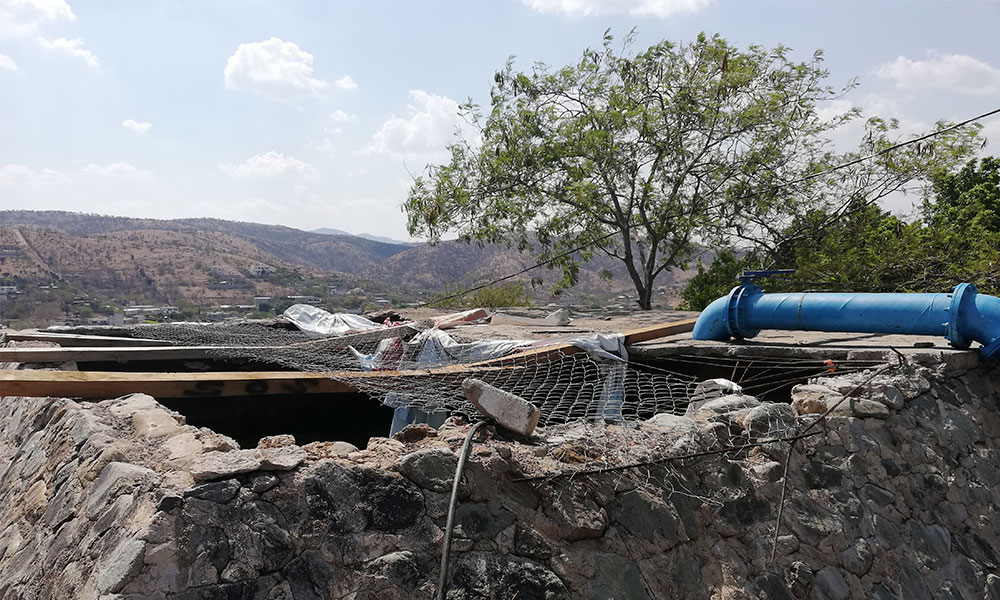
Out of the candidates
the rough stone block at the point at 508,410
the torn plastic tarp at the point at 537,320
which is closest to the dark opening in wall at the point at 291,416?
the rough stone block at the point at 508,410

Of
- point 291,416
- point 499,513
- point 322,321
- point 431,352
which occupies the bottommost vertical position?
point 291,416

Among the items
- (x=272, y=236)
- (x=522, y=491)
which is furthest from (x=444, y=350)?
(x=272, y=236)

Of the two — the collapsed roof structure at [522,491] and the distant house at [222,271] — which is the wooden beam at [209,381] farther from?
the distant house at [222,271]

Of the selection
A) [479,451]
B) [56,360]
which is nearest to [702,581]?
[479,451]

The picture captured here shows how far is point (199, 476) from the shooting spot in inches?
79.8

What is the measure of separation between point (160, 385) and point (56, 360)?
1661 mm

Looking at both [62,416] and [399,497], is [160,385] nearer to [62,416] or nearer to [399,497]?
[62,416]

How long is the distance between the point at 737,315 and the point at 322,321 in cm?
470

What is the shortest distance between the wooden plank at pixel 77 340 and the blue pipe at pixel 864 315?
462 cm

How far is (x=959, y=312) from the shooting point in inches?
165

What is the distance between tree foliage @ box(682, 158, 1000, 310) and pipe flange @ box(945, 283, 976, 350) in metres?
3.67

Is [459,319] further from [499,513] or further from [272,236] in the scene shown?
[272,236]

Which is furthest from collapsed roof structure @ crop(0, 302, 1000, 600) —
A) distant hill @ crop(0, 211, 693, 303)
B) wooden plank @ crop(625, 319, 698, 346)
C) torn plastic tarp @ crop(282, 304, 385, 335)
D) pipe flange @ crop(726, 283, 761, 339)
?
distant hill @ crop(0, 211, 693, 303)

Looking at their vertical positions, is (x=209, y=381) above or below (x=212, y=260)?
below
